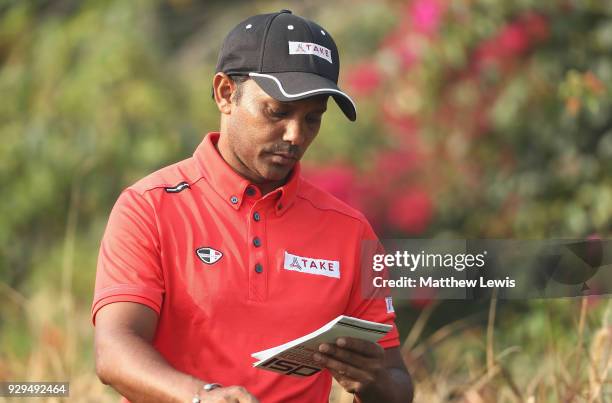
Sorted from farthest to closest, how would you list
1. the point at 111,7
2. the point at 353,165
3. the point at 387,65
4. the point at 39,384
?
the point at 111,7
the point at 353,165
the point at 387,65
the point at 39,384

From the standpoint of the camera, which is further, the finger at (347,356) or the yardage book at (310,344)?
the finger at (347,356)

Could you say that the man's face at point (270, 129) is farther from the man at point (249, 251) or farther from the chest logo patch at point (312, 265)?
the chest logo patch at point (312, 265)

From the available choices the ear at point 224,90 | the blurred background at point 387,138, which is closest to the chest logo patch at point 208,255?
the ear at point 224,90

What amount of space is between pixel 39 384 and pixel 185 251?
1.98 metres

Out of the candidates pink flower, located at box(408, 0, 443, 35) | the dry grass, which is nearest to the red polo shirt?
the dry grass

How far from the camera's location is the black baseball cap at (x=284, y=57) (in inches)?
138

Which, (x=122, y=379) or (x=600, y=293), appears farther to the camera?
(x=600, y=293)

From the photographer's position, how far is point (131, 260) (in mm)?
3340

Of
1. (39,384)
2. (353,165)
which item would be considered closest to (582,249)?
(39,384)

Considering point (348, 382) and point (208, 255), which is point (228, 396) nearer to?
point (348, 382)

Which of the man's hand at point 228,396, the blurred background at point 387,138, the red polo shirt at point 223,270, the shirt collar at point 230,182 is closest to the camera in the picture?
the man's hand at point 228,396

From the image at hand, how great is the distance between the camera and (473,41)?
6.95 m

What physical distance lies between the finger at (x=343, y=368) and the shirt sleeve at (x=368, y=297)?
0.41 meters

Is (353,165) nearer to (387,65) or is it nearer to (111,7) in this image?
(387,65)
